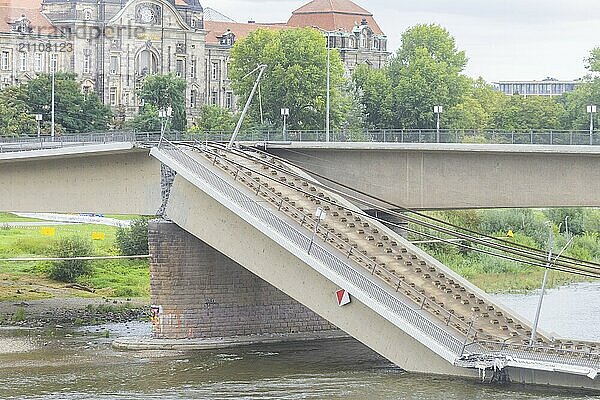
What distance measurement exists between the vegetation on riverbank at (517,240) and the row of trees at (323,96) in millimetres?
18609

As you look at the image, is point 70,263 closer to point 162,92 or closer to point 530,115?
point 162,92

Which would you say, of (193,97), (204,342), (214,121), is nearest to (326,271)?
(204,342)

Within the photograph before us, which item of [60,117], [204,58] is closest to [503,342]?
[60,117]

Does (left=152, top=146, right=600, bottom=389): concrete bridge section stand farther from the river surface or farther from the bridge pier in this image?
the bridge pier

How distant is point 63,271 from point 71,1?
87.3m

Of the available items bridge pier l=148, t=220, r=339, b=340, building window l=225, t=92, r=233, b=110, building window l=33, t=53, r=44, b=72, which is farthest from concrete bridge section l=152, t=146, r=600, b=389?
building window l=225, t=92, r=233, b=110

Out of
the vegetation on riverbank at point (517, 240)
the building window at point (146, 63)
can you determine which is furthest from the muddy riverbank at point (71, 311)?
the building window at point (146, 63)

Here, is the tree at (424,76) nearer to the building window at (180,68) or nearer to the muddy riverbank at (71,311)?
the building window at (180,68)

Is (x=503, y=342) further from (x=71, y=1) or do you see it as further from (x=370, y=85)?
(x=71, y=1)

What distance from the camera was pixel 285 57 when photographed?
363 ft

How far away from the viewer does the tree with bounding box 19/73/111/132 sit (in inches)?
4589

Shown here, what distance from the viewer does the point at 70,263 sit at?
75.4 meters

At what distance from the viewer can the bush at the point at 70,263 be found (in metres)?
74.5

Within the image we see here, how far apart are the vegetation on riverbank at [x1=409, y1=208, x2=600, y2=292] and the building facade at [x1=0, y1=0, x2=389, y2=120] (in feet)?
236
